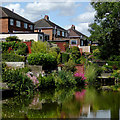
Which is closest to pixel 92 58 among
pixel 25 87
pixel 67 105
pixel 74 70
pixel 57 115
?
pixel 74 70

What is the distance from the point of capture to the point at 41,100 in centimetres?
1197

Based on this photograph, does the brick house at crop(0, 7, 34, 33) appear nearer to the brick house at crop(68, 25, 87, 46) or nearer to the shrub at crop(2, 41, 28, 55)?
the shrub at crop(2, 41, 28, 55)

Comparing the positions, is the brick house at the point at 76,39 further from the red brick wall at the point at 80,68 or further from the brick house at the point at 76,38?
the red brick wall at the point at 80,68

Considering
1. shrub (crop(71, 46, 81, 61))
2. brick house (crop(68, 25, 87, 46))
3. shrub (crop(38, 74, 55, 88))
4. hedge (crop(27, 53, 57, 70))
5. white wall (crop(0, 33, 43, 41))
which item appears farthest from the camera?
brick house (crop(68, 25, 87, 46))

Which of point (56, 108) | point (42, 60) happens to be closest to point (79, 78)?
point (42, 60)

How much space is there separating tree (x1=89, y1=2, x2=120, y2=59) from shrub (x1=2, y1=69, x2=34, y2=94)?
16440 millimetres

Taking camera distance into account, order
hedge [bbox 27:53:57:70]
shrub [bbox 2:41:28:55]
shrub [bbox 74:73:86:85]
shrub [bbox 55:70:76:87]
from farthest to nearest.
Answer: shrub [bbox 2:41:28:55], hedge [bbox 27:53:57:70], shrub [bbox 74:73:86:85], shrub [bbox 55:70:76:87]

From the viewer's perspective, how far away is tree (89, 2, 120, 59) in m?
27.8

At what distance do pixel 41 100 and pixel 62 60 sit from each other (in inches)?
655

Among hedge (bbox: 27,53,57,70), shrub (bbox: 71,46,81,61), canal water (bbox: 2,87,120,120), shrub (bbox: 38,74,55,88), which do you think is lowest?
canal water (bbox: 2,87,120,120)

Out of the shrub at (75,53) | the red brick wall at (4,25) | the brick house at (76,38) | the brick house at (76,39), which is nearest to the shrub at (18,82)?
the shrub at (75,53)

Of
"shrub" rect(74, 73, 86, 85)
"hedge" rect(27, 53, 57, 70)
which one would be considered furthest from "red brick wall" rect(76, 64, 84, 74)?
"hedge" rect(27, 53, 57, 70)

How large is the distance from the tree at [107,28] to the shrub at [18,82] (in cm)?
1644

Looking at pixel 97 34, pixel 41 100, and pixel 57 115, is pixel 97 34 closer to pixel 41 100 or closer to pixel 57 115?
pixel 41 100
